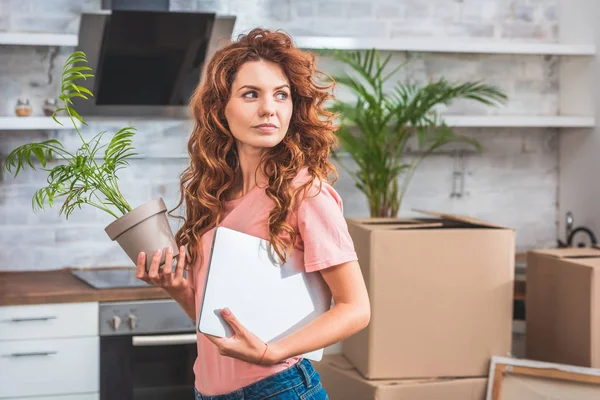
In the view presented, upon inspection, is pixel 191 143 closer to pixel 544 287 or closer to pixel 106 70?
pixel 544 287

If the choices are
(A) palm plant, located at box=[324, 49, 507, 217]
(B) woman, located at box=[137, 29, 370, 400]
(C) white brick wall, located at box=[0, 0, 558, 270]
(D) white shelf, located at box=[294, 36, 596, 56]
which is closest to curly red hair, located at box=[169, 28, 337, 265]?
(B) woman, located at box=[137, 29, 370, 400]

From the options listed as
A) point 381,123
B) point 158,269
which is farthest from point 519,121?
point 158,269

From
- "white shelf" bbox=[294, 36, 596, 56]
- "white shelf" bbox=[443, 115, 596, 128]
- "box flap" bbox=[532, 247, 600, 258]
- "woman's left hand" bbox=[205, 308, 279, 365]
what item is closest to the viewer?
"woman's left hand" bbox=[205, 308, 279, 365]

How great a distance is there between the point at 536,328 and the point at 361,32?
5.01ft

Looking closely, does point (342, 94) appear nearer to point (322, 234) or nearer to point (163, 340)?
point (163, 340)

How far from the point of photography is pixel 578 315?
226 cm

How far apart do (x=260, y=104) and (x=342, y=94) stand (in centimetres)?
222

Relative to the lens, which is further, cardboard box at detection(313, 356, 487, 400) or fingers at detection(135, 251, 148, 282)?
cardboard box at detection(313, 356, 487, 400)

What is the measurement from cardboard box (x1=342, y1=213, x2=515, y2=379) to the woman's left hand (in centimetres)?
108

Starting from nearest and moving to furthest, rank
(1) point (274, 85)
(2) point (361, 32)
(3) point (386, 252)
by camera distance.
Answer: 1. (1) point (274, 85)
2. (3) point (386, 252)
3. (2) point (361, 32)

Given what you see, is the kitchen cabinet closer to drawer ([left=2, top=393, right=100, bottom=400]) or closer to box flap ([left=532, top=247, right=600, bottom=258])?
drawer ([left=2, top=393, right=100, bottom=400])

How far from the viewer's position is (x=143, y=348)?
267cm

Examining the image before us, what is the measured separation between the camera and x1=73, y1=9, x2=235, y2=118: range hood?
9.79 feet

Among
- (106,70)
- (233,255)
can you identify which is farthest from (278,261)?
(106,70)
